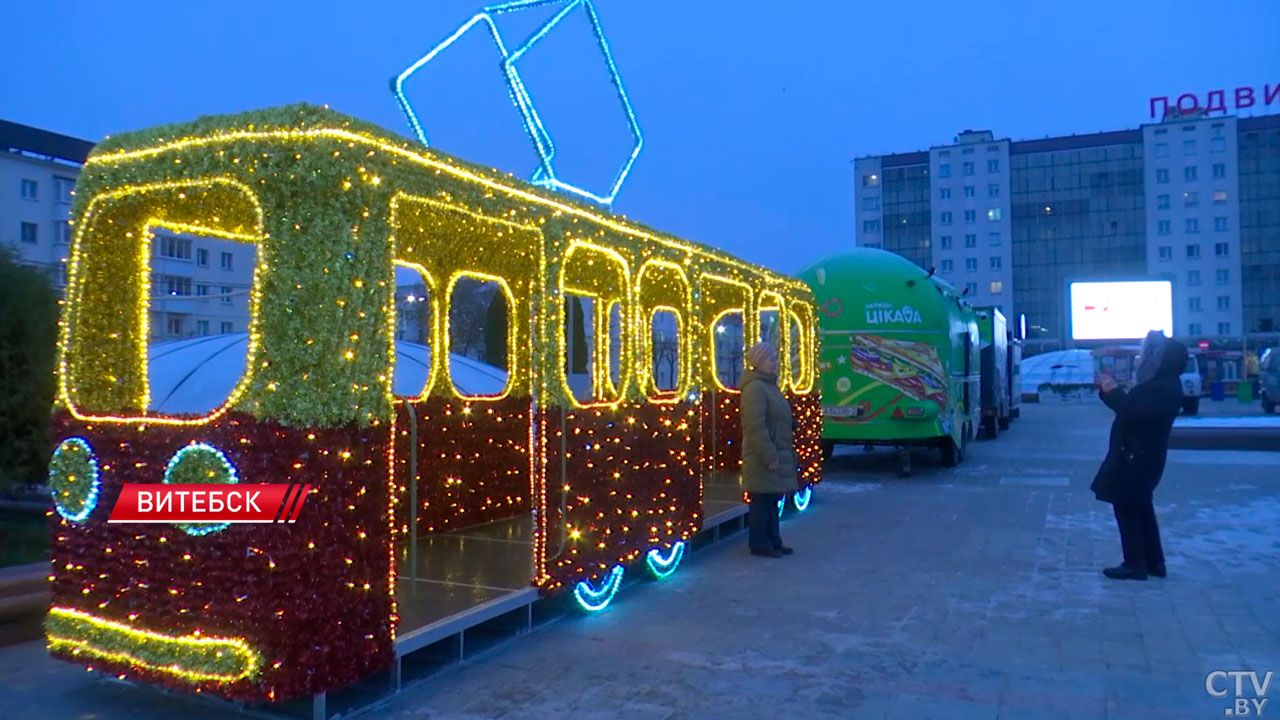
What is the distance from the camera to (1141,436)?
7062mm

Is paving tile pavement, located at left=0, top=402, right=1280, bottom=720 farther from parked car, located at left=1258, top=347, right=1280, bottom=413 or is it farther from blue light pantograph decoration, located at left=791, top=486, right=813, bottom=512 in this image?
parked car, located at left=1258, top=347, right=1280, bottom=413

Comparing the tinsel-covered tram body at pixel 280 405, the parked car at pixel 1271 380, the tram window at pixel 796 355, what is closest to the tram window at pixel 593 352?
the tinsel-covered tram body at pixel 280 405

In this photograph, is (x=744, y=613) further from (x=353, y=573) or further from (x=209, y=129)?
(x=209, y=129)

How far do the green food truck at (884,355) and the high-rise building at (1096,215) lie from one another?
58080mm

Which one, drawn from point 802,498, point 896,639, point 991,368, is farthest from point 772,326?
point 991,368

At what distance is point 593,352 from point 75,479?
11.5ft

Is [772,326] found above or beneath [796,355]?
above

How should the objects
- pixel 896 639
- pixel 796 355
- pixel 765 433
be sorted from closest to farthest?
pixel 896 639, pixel 765 433, pixel 796 355

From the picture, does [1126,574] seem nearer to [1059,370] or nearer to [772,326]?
[772,326]

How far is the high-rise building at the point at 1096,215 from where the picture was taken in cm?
6656

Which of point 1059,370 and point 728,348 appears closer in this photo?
point 728,348

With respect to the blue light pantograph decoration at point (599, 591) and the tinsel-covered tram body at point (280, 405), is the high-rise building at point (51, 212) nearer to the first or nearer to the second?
the blue light pantograph decoration at point (599, 591)

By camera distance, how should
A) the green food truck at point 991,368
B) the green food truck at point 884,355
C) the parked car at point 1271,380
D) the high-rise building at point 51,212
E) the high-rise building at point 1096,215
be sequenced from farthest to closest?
the high-rise building at point 1096,215 → the high-rise building at point 51,212 → the parked car at point 1271,380 → the green food truck at point 991,368 → the green food truck at point 884,355

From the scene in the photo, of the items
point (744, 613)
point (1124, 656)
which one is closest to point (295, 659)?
point (744, 613)
